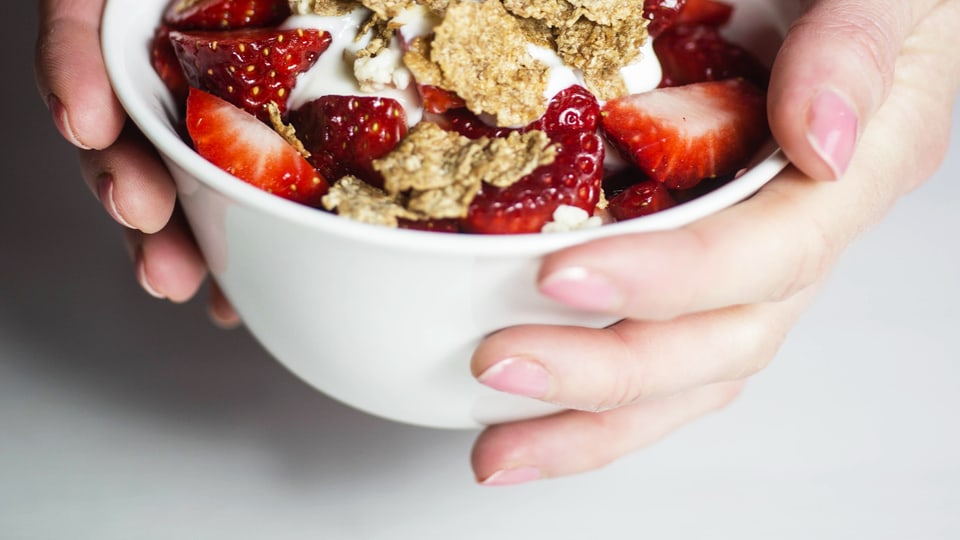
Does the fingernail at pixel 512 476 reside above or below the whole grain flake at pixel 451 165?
below

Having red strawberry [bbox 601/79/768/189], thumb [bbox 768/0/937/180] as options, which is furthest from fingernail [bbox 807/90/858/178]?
red strawberry [bbox 601/79/768/189]

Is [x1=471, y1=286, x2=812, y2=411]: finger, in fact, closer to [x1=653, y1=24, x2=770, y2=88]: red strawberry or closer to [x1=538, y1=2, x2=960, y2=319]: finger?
[x1=538, y1=2, x2=960, y2=319]: finger

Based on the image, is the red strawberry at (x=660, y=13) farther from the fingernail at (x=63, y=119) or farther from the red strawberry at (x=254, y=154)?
the fingernail at (x=63, y=119)

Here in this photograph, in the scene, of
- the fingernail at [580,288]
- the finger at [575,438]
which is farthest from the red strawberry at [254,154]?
the finger at [575,438]

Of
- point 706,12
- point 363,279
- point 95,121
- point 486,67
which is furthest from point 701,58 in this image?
point 95,121

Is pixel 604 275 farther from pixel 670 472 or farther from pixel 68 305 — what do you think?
pixel 68 305

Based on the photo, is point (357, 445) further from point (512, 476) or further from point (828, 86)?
point (828, 86)

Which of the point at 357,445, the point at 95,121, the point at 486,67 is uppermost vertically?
the point at 486,67
